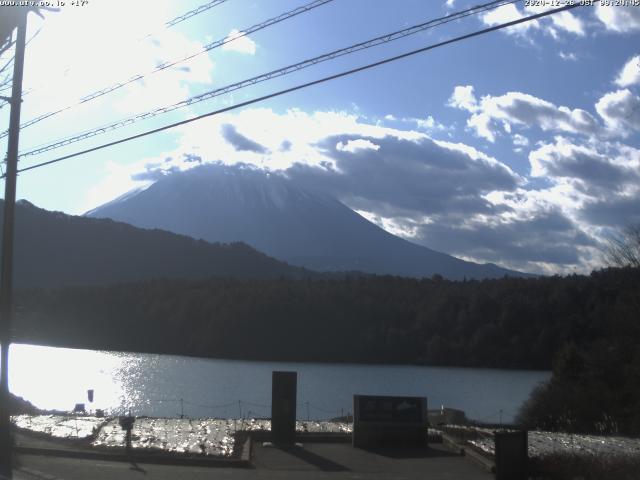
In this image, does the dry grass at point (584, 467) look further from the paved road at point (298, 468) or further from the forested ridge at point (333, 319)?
the forested ridge at point (333, 319)

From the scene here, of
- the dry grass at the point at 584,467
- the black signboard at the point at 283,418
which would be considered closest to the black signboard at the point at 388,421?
the black signboard at the point at 283,418

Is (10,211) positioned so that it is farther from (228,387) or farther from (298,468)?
(228,387)

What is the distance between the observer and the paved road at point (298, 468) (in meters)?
13.8

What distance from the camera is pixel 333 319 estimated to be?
91.2m

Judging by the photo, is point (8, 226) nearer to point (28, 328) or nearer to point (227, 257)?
point (28, 328)

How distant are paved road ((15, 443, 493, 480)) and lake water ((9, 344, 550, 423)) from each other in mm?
16593

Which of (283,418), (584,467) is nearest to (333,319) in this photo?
(283,418)

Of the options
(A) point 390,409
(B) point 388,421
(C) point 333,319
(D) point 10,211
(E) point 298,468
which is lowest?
(E) point 298,468

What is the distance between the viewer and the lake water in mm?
41250

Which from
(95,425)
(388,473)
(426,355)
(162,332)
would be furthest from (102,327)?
(388,473)

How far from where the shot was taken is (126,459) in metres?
15.3

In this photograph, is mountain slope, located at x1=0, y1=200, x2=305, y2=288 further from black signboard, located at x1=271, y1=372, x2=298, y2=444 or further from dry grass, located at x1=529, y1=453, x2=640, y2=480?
dry grass, located at x1=529, y1=453, x2=640, y2=480

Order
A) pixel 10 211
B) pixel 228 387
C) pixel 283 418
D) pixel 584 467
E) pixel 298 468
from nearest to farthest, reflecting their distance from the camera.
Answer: pixel 584 467 → pixel 298 468 → pixel 10 211 → pixel 283 418 → pixel 228 387

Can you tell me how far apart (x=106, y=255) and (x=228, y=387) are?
9470 centimetres
